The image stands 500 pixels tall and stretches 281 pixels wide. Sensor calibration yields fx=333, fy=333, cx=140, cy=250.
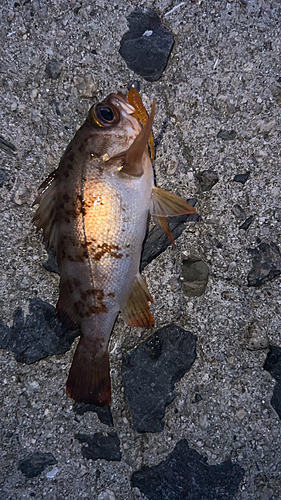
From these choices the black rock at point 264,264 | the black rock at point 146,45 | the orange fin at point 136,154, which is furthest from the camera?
the black rock at point 146,45

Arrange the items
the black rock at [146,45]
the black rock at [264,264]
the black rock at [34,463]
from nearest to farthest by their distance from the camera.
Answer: the black rock at [34,463]
the black rock at [264,264]
the black rock at [146,45]

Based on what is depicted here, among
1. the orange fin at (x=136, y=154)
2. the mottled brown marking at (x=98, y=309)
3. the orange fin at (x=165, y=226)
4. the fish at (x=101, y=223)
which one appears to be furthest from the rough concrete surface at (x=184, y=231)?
the orange fin at (x=136, y=154)

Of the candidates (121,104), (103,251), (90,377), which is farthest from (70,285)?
(121,104)

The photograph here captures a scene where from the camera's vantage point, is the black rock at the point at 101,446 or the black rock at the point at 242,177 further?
the black rock at the point at 242,177

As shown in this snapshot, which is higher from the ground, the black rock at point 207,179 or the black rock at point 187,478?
the black rock at point 207,179

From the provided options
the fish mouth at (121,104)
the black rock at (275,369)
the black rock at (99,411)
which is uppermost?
the fish mouth at (121,104)

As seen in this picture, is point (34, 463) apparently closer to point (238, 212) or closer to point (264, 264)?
point (264, 264)

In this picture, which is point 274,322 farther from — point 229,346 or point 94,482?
point 94,482

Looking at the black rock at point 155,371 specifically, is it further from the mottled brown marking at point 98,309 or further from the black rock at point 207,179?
the black rock at point 207,179
